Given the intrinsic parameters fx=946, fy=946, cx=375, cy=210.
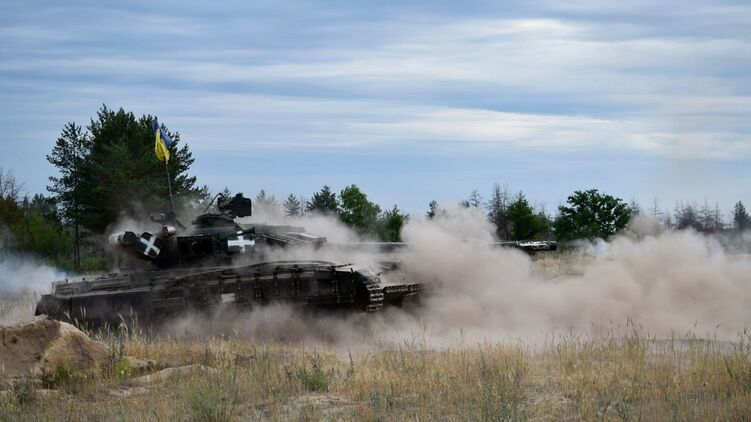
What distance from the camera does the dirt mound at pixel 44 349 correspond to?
1169 centimetres

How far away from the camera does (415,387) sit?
10359mm

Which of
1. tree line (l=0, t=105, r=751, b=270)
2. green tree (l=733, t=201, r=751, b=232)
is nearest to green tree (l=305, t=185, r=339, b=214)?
tree line (l=0, t=105, r=751, b=270)

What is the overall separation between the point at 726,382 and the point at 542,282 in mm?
9881

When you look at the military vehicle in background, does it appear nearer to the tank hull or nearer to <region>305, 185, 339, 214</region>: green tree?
the tank hull

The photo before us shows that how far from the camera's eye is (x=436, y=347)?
14.6 metres

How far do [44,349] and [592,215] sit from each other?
36056 mm

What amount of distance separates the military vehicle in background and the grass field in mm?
2950

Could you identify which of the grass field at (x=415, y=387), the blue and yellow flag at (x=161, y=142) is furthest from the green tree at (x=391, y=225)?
the grass field at (x=415, y=387)

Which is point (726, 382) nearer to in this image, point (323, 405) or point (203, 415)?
point (323, 405)

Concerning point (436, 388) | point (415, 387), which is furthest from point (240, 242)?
point (436, 388)

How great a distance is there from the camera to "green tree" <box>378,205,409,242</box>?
4103 centimetres

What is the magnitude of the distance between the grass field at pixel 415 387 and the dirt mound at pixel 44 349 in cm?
22

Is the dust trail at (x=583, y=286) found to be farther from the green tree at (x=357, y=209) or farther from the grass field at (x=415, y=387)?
the green tree at (x=357, y=209)

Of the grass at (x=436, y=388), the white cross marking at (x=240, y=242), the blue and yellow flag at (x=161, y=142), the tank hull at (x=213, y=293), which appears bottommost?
the grass at (x=436, y=388)
